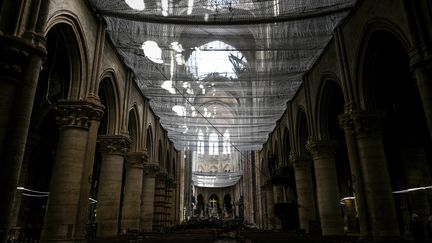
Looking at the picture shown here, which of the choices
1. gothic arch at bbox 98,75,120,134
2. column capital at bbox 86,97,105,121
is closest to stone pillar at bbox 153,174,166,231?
gothic arch at bbox 98,75,120,134

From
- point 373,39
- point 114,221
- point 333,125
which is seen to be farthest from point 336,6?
point 114,221

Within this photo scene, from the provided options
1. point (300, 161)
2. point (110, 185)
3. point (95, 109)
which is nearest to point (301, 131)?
point (300, 161)

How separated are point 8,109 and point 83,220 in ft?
16.2

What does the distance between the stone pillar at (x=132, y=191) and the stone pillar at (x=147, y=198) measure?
9.13 ft

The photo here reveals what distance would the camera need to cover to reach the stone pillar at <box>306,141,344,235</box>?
1284 cm

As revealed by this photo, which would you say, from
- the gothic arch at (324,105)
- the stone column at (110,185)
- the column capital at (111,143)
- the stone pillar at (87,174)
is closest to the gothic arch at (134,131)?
the stone column at (110,185)

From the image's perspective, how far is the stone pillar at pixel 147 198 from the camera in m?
19.7

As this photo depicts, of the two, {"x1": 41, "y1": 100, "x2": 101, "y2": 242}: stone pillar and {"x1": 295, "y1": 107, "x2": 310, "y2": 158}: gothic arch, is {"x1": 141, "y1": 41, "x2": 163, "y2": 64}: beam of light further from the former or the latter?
{"x1": 295, "y1": 107, "x2": 310, "y2": 158}: gothic arch

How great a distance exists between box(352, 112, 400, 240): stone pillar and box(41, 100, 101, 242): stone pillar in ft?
29.5

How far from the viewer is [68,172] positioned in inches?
351

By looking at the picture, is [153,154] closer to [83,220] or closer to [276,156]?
[276,156]

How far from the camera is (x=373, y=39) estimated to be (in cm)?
964

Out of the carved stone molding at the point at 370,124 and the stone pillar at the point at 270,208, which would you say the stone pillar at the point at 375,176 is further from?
the stone pillar at the point at 270,208

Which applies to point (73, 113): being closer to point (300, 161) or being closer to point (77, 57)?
point (77, 57)
